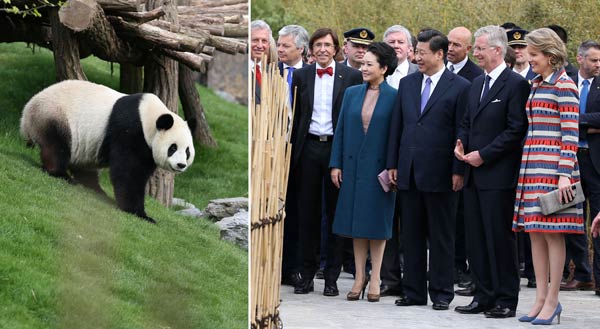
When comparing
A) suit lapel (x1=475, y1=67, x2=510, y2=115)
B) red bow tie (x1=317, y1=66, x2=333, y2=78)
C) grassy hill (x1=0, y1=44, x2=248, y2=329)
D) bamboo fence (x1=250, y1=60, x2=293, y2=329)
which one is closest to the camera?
grassy hill (x1=0, y1=44, x2=248, y2=329)

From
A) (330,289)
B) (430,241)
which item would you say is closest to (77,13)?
(430,241)

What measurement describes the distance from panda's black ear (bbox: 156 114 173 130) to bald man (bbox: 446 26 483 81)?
425 cm

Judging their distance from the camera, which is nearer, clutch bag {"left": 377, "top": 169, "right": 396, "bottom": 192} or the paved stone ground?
the paved stone ground

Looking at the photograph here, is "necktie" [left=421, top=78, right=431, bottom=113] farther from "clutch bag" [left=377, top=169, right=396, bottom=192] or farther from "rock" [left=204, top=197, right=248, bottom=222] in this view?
"rock" [left=204, top=197, right=248, bottom=222]

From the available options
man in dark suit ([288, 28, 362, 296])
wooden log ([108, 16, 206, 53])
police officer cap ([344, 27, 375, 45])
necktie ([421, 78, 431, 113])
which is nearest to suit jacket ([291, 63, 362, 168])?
man in dark suit ([288, 28, 362, 296])

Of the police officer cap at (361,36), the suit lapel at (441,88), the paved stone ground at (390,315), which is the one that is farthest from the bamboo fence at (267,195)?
the police officer cap at (361,36)

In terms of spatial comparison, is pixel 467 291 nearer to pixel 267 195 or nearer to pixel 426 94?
pixel 426 94

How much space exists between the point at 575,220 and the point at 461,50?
2.17 meters

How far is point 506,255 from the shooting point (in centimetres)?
768

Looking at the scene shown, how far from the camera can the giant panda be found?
16.2 ft

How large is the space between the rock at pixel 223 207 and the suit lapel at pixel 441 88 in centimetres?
323

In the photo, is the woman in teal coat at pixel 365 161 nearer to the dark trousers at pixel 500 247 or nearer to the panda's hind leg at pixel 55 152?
the dark trousers at pixel 500 247

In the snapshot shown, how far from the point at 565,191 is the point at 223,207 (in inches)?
117

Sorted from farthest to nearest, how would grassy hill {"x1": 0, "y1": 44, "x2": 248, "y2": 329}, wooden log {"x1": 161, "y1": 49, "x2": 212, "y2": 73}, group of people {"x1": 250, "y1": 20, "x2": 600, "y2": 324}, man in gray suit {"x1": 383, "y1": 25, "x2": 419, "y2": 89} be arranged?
man in gray suit {"x1": 383, "y1": 25, "x2": 419, "y2": 89} < group of people {"x1": 250, "y1": 20, "x2": 600, "y2": 324} < wooden log {"x1": 161, "y1": 49, "x2": 212, "y2": 73} < grassy hill {"x1": 0, "y1": 44, "x2": 248, "y2": 329}
